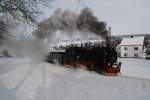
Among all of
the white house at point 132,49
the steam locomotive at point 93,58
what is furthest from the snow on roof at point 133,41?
the steam locomotive at point 93,58

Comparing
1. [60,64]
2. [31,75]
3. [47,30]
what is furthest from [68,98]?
[47,30]

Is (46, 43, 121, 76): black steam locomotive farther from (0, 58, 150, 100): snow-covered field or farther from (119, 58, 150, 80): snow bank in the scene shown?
(0, 58, 150, 100): snow-covered field

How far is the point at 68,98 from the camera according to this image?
955 cm

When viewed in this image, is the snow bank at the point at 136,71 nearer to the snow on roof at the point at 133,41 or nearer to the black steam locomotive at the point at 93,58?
the black steam locomotive at the point at 93,58

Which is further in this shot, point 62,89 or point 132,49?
point 132,49

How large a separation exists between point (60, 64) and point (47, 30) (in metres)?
4.82

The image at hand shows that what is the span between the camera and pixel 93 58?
1833 cm

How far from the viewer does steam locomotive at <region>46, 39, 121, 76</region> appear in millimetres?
17922

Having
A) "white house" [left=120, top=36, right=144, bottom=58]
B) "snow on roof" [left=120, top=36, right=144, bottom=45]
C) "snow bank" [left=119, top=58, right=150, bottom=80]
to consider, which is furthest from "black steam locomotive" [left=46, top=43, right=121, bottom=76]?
"snow on roof" [left=120, top=36, right=144, bottom=45]

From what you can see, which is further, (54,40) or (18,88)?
(54,40)

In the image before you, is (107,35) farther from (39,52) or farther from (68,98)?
(68,98)

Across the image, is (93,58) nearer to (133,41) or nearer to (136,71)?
(136,71)

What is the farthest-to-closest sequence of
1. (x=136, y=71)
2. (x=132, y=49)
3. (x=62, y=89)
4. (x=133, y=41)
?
(x=133, y=41) → (x=132, y=49) → (x=136, y=71) → (x=62, y=89)

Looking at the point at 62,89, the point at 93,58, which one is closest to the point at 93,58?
the point at 93,58
